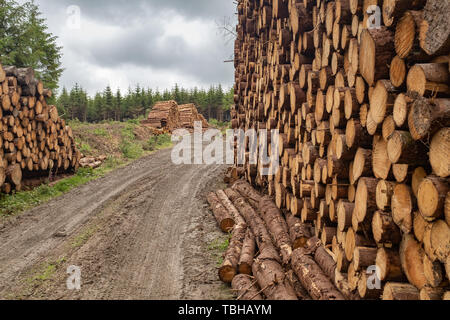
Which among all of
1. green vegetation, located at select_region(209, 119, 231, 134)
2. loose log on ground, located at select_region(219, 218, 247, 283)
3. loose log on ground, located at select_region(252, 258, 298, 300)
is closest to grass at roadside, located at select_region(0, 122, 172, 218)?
loose log on ground, located at select_region(219, 218, 247, 283)

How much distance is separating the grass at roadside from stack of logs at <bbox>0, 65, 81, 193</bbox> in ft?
2.06

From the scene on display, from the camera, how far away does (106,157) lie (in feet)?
53.5

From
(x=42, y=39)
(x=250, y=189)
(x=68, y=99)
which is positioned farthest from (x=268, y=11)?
(x=68, y=99)

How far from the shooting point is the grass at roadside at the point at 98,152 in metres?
9.18

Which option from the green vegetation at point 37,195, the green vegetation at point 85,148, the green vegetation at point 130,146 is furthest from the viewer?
the green vegetation at point 130,146

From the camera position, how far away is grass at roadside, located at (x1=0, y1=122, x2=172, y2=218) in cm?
918

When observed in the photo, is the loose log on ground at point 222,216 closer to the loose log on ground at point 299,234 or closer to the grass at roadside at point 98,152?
the loose log on ground at point 299,234

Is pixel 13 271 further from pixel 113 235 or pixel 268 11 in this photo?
pixel 268 11

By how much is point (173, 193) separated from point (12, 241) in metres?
4.37

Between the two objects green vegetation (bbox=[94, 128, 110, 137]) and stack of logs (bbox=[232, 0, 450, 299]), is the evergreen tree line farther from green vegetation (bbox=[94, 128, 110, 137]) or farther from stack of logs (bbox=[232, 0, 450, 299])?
stack of logs (bbox=[232, 0, 450, 299])

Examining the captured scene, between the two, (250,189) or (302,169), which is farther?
(250,189)

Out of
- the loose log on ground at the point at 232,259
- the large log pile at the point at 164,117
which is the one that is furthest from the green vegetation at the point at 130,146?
the loose log on ground at the point at 232,259

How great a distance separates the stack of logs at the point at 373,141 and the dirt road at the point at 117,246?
1342 millimetres

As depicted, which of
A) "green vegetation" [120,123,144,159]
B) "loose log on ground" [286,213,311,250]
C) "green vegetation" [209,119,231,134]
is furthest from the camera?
"green vegetation" [209,119,231,134]
